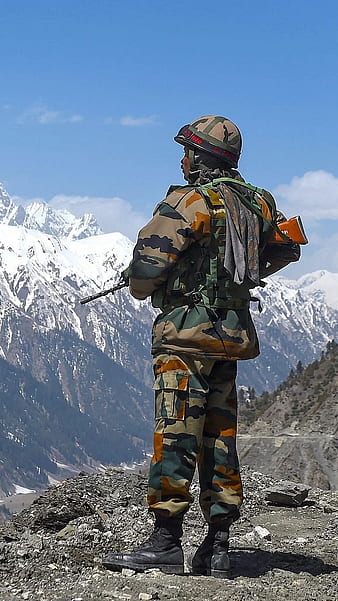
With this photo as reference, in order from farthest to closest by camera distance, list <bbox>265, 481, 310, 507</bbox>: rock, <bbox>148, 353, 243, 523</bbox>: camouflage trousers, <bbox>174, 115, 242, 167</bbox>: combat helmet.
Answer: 1. <bbox>265, 481, 310, 507</bbox>: rock
2. <bbox>174, 115, 242, 167</bbox>: combat helmet
3. <bbox>148, 353, 243, 523</bbox>: camouflage trousers

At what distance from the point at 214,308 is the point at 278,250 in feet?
3.13

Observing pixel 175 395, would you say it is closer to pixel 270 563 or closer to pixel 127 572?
pixel 127 572

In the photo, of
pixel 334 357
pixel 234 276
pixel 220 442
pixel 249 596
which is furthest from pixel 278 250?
pixel 334 357

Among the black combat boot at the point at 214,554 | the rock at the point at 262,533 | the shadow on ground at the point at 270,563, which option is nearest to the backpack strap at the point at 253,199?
the black combat boot at the point at 214,554

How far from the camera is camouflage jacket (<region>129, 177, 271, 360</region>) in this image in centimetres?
633

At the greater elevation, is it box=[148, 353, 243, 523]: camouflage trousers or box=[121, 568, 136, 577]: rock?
box=[148, 353, 243, 523]: camouflage trousers

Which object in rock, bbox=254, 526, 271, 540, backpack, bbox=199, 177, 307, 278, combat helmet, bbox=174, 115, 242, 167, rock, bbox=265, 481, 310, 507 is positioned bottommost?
rock, bbox=254, 526, 271, 540

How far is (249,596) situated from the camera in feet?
19.1

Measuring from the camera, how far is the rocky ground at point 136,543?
19.3 feet

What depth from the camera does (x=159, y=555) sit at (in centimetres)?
642

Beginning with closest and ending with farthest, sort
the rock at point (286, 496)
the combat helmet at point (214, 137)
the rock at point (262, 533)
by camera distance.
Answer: the combat helmet at point (214, 137) < the rock at point (262, 533) < the rock at point (286, 496)

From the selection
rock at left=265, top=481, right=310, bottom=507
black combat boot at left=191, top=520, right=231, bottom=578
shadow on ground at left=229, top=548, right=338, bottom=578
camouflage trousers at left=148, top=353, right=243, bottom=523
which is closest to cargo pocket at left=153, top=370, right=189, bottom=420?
camouflage trousers at left=148, top=353, right=243, bottom=523

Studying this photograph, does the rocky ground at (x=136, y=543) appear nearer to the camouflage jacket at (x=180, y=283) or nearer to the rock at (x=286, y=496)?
the rock at (x=286, y=496)

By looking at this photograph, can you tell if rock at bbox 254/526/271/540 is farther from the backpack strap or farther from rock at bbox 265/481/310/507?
the backpack strap
